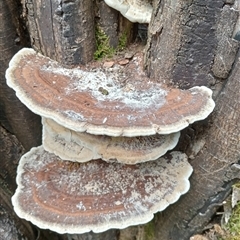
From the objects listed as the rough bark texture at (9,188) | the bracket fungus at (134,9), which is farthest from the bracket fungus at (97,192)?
the bracket fungus at (134,9)

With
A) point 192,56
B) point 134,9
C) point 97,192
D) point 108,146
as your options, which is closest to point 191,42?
point 192,56

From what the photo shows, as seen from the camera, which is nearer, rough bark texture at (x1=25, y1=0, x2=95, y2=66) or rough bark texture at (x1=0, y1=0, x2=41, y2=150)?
rough bark texture at (x1=25, y1=0, x2=95, y2=66)

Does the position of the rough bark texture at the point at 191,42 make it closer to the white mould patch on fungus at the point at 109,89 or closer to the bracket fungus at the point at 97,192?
the white mould patch on fungus at the point at 109,89

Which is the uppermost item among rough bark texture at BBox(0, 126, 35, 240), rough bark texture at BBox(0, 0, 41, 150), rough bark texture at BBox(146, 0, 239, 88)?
rough bark texture at BBox(146, 0, 239, 88)

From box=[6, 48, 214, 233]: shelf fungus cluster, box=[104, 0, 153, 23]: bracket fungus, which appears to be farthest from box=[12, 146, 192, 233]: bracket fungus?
box=[104, 0, 153, 23]: bracket fungus

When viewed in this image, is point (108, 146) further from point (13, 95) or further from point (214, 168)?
point (13, 95)

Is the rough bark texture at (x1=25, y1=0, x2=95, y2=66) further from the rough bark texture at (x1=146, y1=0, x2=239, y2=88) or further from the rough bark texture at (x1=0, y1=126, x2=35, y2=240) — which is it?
the rough bark texture at (x1=0, y1=126, x2=35, y2=240)

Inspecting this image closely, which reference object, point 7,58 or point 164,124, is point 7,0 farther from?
point 164,124
